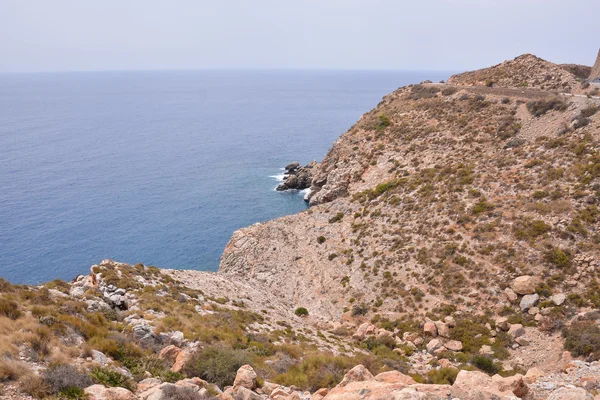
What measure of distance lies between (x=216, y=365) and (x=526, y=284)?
22092 mm

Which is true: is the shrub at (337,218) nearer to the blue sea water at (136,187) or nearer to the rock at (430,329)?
the blue sea water at (136,187)

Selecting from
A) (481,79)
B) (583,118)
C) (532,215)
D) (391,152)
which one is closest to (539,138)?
(583,118)

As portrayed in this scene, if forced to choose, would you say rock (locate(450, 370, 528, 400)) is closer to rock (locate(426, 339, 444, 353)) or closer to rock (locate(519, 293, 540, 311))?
rock (locate(426, 339, 444, 353))

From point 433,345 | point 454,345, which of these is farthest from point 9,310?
point 454,345

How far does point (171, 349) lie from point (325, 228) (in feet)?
108

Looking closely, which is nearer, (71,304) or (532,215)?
(71,304)

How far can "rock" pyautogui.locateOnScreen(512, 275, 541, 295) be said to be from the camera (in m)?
25.6

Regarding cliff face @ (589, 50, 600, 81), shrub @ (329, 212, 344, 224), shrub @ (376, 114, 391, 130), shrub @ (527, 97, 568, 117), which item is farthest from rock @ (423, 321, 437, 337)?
cliff face @ (589, 50, 600, 81)

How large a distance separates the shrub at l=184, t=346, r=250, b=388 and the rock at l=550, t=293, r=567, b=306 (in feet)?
67.4

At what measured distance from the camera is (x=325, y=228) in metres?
47.4

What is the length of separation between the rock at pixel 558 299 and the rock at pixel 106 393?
998 inches

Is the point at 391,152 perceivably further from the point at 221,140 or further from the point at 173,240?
the point at 221,140

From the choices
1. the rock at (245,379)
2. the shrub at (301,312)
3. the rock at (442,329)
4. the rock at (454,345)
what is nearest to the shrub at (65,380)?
the rock at (245,379)

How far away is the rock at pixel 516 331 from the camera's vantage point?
75.7 feet
